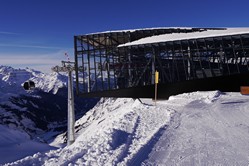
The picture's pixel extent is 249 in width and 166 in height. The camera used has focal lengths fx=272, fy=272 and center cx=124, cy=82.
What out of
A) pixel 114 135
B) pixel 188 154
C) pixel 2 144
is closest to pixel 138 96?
pixel 2 144

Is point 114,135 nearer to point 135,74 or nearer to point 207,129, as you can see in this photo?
point 207,129

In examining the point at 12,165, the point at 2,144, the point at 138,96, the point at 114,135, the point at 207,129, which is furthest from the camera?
the point at 138,96

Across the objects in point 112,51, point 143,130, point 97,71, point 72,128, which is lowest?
point 72,128

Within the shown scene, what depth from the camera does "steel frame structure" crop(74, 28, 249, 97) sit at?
3231 cm

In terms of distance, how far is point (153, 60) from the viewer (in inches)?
1426

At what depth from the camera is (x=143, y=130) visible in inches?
476

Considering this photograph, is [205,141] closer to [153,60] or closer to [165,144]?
[165,144]

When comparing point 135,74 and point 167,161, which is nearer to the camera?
point 167,161

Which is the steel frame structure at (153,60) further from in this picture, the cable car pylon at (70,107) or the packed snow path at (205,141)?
the packed snow path at (205,141)

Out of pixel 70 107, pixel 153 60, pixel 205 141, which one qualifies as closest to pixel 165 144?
pixel 205 141

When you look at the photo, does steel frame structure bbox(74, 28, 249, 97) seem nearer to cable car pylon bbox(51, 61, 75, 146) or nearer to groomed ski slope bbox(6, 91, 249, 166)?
cable car pylon bbox(51, 61, 75, 146)

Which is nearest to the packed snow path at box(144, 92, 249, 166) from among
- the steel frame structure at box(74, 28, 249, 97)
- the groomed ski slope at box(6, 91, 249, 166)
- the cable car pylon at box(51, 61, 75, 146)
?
the groomed ski slope at box(6, 91, 249, 166)

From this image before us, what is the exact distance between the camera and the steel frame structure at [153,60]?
32312 millimetres

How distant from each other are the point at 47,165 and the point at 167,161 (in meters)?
3.31
